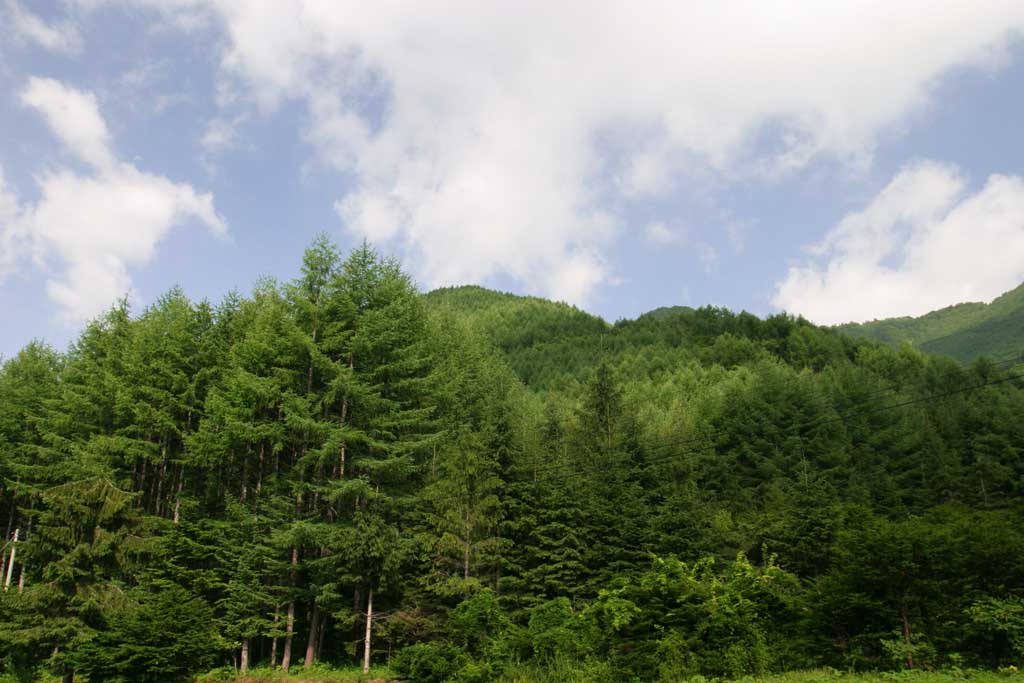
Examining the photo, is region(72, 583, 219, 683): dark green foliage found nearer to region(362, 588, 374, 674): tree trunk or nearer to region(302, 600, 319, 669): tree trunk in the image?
region(302, 600, 319, 669): tree trunk

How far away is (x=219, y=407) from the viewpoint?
25062 mm

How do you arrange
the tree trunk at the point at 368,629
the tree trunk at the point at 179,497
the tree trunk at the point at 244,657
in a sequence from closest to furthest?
1. the tree trunk at the point at 368,629
2. the tree trunk at the point at 244,657
3. the tree trunk at the point at 179,497

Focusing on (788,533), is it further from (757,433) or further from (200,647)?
(200,647)

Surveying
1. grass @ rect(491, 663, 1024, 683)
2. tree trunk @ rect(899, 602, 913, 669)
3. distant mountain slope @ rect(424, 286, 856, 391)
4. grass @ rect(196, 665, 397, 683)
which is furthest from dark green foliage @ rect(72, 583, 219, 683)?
distant mountain slope @ rect(424, 286, 856, 391)

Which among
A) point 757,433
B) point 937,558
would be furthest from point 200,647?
point 757,433

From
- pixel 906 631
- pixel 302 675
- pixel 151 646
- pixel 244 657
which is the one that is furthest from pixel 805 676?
pixel 244 657

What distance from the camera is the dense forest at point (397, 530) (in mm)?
17250

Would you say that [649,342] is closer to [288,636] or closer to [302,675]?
[288,636]

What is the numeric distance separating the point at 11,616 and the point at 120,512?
4.35 m

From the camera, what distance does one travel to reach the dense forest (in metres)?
17.2

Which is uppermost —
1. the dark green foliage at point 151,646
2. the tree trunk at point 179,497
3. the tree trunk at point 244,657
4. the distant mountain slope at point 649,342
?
the distant mountain slope at point 649,342

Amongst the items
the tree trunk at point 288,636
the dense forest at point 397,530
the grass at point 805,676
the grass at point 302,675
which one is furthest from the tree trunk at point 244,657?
the grass at point 805,676

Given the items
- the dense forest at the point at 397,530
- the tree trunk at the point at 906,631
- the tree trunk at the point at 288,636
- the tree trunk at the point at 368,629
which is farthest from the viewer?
the tree trunk at the point at 288,636

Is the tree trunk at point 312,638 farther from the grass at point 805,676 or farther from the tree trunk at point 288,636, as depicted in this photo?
the grass at point 805,676
